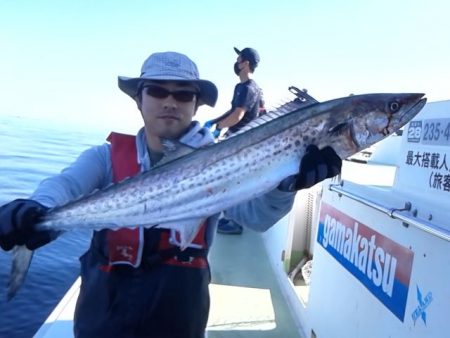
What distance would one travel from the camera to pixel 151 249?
228cm

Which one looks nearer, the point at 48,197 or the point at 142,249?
the point at 48,197

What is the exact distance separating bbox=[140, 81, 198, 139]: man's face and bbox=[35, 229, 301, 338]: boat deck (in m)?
1.79

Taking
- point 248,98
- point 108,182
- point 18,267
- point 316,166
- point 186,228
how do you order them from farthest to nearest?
point 248,98
point 108,182
point 18,267
point 186,228
point 316,166

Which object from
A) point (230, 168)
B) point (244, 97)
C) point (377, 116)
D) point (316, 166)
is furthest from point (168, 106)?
point (244, 97)

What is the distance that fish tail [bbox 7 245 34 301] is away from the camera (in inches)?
84.4

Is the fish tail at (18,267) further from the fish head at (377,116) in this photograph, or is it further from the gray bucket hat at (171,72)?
the fish head at (377,116)

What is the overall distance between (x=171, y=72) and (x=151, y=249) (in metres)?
0.96

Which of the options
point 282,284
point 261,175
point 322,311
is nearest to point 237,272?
point 282,284

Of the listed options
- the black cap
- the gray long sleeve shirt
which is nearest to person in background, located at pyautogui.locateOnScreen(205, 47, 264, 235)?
the black cap

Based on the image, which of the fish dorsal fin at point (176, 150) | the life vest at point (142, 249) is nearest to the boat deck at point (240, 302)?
the life vest at point (142, 249)

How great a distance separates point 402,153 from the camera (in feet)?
7.64

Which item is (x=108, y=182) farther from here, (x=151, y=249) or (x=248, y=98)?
(x=248, y=98)

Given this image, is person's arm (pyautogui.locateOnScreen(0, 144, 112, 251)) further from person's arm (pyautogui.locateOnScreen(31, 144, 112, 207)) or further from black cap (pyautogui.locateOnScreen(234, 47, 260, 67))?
black cap (pyautogui.locateOnScreen(234, 47, 260, 67))

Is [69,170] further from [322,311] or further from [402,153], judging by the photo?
[322,311]
